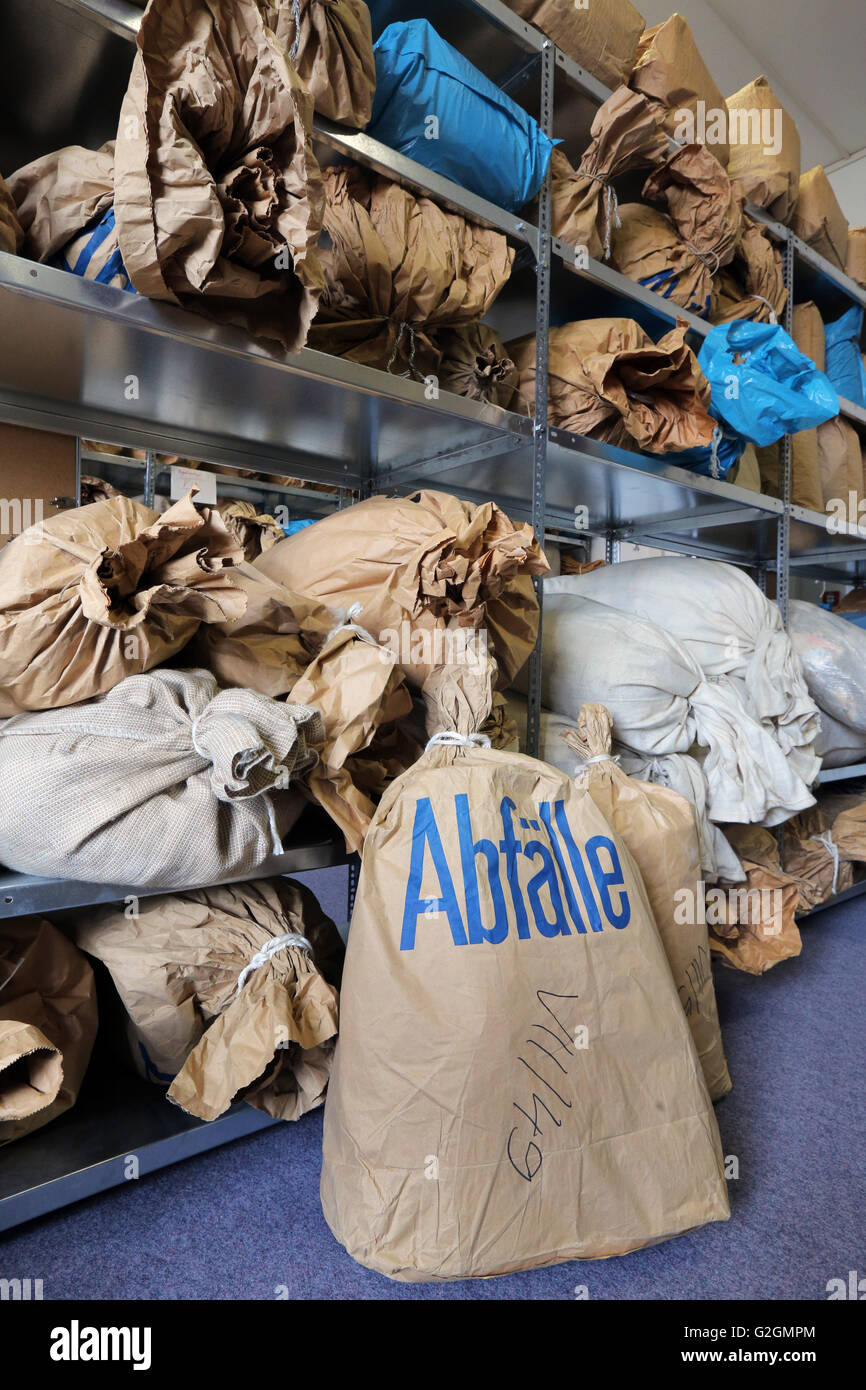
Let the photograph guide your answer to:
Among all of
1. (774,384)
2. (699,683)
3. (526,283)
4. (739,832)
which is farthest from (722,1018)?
(526,283)

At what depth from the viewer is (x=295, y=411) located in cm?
→ 130

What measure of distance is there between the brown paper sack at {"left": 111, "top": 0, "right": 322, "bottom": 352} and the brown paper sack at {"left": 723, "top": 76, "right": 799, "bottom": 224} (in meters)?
1.73

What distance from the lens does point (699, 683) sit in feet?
5.14

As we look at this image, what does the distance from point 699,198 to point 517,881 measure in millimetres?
1758

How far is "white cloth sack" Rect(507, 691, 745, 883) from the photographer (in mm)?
1478

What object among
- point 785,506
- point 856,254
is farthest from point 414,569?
point 856,254

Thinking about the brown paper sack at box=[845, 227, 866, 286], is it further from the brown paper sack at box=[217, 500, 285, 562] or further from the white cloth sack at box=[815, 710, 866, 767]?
the brown paper sack at box=[217, 500, 285, 562]

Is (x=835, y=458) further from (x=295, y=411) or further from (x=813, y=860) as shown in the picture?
(x=295, y=411)

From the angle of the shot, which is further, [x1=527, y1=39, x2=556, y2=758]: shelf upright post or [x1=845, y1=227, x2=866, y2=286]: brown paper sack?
[x1=845, y1=227, x2=866, y2=286]: brown paper sack

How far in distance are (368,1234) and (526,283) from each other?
1.72 metres

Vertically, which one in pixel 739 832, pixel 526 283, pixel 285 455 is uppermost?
pixel 526 283

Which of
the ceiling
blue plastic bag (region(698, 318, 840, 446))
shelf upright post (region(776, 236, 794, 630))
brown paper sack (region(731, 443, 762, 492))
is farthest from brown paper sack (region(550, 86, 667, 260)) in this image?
the ceiling

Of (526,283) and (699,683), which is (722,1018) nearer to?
(699,683)
